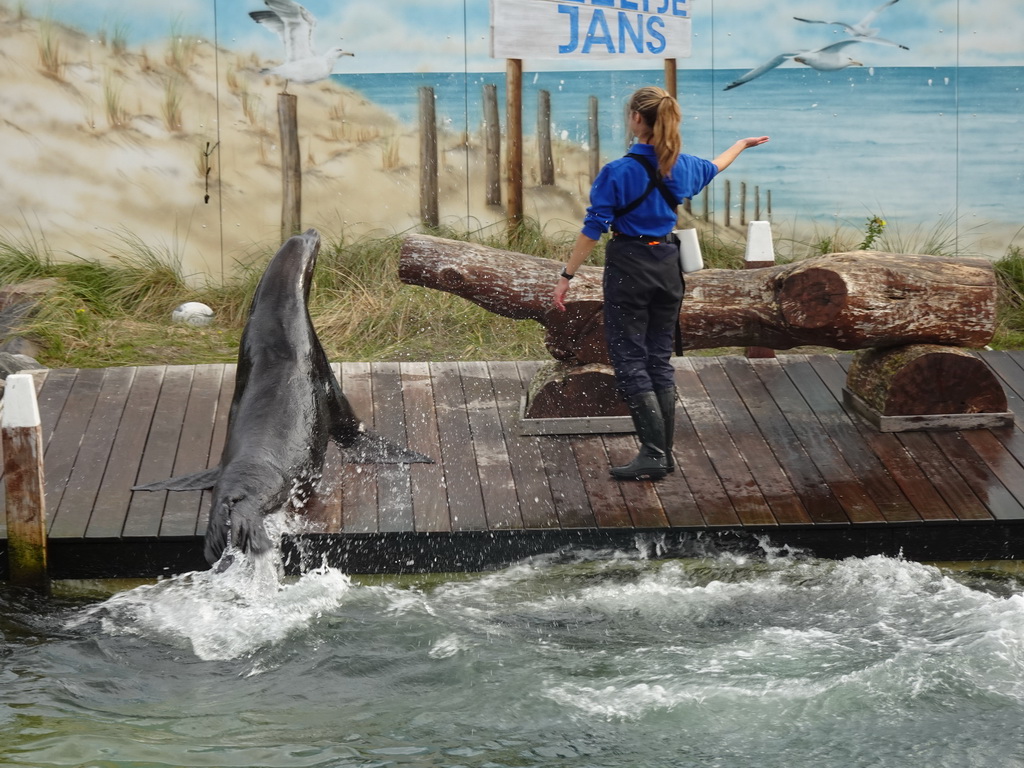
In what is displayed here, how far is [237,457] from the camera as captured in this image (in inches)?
211

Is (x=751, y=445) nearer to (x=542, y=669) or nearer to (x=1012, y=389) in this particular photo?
(x=1012, y=389)

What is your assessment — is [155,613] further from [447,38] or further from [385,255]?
[447,38]

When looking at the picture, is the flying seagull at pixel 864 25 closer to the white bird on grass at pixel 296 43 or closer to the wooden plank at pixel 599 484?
the white bird on grass at pixel 296 43

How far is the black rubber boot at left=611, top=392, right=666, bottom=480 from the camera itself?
5.66m

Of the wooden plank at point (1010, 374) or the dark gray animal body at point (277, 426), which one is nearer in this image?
the dark gray animal body at point (277, 426)

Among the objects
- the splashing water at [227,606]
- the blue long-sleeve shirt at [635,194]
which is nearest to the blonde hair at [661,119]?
the blue long-sleeve shirt at [635,194]

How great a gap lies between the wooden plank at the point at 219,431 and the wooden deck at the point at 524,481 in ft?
0.05

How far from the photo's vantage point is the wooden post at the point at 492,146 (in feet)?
32.4

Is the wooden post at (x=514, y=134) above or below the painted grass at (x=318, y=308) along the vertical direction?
above

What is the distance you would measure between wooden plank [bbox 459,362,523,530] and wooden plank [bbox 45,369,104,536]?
6.11ft

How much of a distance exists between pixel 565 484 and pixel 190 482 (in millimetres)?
1768

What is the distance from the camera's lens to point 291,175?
32.1 feet

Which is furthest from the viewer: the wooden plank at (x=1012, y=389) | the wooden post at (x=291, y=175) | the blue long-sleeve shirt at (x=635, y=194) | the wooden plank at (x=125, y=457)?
the wooden post at (x=291, y=175)

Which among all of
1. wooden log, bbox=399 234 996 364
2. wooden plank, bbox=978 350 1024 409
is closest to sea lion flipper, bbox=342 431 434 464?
wooden log, bbox=399 234 996 364
